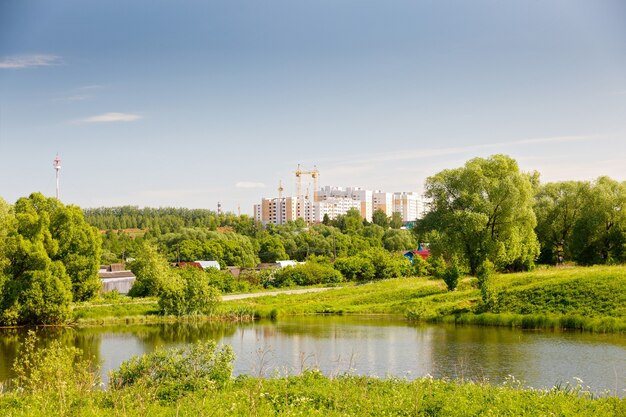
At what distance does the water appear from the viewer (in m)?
22.8

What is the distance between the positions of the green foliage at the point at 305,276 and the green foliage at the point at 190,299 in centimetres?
2018

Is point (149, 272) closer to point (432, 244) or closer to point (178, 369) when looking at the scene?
point (432, 244)

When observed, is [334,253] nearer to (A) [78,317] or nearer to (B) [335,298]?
(B) [335,298]

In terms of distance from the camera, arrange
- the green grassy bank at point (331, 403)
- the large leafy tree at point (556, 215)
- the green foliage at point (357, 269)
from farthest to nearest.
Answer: the green foliage at point (357, 269)
the large leafy tree at point (556, 215)
the green grassy bank at point (331, 403)

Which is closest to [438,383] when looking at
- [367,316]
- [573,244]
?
[367,316]

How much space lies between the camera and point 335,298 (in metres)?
52.2

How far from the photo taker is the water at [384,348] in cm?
2277

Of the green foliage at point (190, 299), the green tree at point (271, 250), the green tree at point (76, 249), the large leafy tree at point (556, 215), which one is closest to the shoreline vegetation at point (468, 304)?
the green foliage at point (190, 299)

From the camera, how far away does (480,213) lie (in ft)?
157

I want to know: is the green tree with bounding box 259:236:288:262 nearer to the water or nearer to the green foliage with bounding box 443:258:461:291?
the green foliage with bounding box 443:258:461:291

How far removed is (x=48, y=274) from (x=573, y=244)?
1677 inches

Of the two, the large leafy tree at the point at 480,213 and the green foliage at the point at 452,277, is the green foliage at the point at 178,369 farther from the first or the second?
the large leafy tree at the point at 480,213

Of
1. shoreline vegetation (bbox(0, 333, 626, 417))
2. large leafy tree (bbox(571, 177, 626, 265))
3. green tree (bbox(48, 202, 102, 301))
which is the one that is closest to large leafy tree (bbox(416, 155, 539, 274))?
large leafy tree (bbox(571, 177, 626, 265))

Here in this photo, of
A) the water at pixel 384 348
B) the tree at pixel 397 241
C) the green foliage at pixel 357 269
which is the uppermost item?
the tree at pixel 397 241
